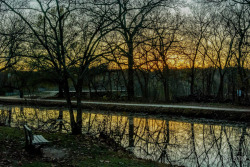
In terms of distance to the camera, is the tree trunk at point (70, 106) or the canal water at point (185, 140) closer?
the canal water at point (185, 140)

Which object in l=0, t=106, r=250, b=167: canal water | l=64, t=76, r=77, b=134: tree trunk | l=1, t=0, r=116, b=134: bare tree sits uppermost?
l=1, t=0, r=116, b=134: bare tree

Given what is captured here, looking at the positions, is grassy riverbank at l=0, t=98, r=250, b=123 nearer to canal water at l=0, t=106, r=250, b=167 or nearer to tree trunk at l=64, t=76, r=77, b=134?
canal water at l=0, t=106, r=250, b=167

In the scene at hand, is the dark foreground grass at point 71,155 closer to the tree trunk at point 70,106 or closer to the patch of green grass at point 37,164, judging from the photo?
the patch of green grass at point 37,164

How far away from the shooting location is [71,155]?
26.3 feet

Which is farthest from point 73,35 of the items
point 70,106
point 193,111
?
point 193,111

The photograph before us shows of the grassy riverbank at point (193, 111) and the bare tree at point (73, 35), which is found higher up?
the bare tree at point (73, 35)

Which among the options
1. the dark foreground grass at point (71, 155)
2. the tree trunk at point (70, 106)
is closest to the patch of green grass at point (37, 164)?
the dark foreground grass at point (71, 155)

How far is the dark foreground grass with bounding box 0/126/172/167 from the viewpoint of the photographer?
6949 millimetres

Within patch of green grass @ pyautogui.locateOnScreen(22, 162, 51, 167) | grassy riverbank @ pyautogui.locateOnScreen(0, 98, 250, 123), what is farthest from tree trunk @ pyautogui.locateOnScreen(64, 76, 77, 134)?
patch of green grass @ pyautogui.locateOnScreen(22, 162, 51, 167)

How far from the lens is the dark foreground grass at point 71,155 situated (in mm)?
6949

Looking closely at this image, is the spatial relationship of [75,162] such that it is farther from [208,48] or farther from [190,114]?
[208,48]

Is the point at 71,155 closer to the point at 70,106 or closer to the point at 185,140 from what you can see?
the point at 70,106

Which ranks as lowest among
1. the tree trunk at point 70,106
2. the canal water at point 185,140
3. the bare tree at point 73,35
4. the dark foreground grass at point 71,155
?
the canal water at point 185,140

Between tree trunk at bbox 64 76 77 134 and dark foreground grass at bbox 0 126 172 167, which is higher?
tree trunk at bbox 64 76 77 134
